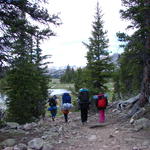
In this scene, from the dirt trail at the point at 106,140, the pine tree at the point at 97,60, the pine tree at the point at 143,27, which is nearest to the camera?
the dirt trail at the point at 106,140

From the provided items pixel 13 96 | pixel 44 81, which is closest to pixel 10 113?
pixel 13 96

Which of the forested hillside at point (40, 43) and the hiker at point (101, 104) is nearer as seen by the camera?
the forested hillside at point (40, 43)

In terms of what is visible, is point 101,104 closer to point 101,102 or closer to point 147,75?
point 101,102

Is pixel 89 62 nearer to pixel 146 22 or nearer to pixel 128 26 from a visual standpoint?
pixel 128 26

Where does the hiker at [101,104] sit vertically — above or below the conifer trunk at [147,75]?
below

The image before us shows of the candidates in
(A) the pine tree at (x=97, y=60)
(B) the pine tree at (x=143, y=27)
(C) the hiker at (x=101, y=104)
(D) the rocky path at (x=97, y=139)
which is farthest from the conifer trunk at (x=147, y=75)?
(A) the pine tree at (x=97, y=60)

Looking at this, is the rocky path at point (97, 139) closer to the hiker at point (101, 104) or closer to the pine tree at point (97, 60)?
the hiker at point (101, 104)

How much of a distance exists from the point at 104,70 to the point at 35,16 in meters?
14.7

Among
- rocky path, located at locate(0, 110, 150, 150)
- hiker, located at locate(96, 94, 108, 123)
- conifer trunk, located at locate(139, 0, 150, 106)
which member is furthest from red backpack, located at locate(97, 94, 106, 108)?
rocky path, located at locate(0, 110, 150, 150)

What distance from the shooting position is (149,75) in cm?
1267

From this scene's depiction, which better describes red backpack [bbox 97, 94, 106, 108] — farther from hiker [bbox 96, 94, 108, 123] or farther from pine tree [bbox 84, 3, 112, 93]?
pine tree [bbox 84, 3, 112, 93]

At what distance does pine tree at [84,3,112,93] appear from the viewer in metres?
23.3

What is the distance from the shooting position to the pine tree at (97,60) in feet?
76.6

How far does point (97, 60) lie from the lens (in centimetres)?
2327
